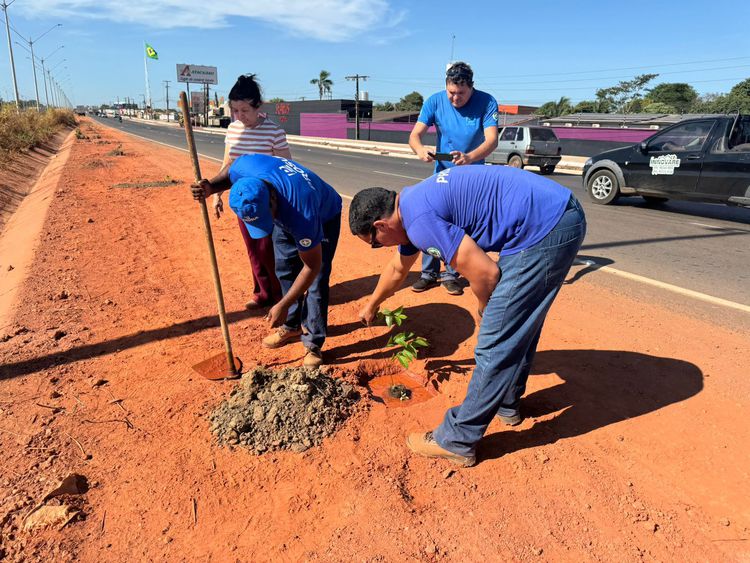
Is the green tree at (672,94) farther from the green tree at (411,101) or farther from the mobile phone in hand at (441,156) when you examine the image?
the mobile phone in hand at (441,156)

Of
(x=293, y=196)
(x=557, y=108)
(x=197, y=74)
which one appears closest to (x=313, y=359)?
(x=293, y=196)

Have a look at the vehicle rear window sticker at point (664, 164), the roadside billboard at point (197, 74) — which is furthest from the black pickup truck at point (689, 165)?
the roadside billboard at point (197, 74)

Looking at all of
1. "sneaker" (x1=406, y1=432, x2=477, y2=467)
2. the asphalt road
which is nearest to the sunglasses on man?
"sneaker" (x1=406, y1=432, x2=477, y2=467)

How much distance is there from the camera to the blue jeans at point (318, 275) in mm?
3279

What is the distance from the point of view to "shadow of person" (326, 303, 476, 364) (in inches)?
143

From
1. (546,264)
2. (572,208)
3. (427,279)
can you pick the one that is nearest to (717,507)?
(546,264)

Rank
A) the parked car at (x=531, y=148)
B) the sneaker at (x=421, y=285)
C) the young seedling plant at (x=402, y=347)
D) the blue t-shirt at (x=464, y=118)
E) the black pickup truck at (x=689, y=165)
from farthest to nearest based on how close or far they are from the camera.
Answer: the parked car at (x=531, y=148)
the black pickup truck at (x=689, y=165)
the sneaker at (x=421, y=285)
the blue t-shirt at (x=464, y=118)
the young seedling plant at (x=402, y=347)

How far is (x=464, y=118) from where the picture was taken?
4.23 metres

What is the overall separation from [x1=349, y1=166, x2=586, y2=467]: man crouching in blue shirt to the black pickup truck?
7727 mm

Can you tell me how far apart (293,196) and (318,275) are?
0.68 m

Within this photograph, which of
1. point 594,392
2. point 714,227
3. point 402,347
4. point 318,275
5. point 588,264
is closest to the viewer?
point 594,392

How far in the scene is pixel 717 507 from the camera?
7.22ft

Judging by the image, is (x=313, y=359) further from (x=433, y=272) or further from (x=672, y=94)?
(x=672, y=94)

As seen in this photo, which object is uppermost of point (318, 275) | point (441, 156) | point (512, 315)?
point (441, 156)
